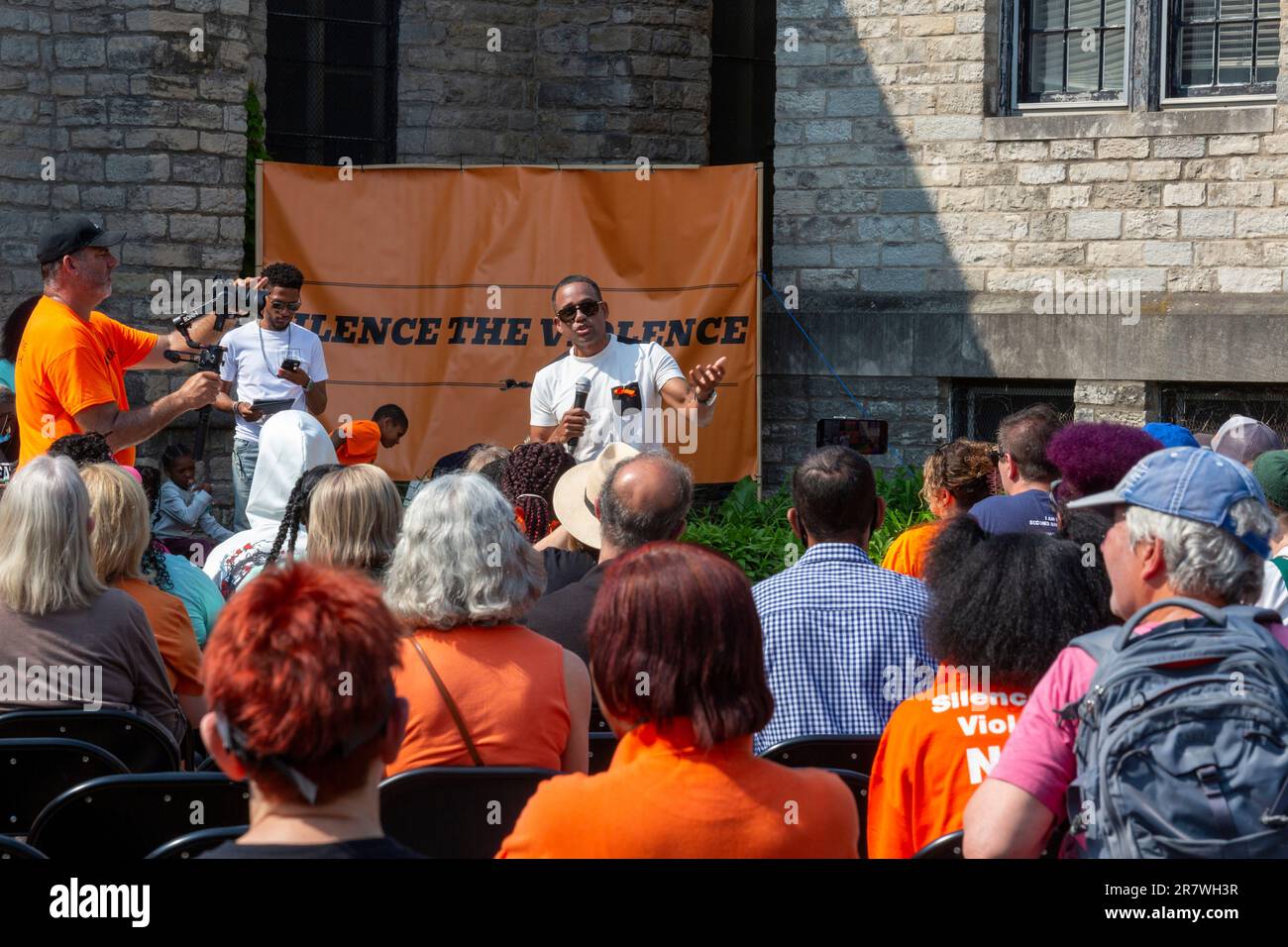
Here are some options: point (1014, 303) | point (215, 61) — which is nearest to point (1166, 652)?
point (1014, 303)

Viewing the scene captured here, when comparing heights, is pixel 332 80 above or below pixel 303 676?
above

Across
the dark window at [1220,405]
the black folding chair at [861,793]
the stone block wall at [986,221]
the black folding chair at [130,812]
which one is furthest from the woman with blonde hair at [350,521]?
the dark window at [1220,405]

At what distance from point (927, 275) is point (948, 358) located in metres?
0.61

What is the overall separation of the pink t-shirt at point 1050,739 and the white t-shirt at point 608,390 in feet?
16.2

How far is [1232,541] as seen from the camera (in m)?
2.84

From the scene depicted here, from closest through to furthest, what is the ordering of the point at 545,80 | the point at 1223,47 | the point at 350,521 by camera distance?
the point at 350,521 < the point at 1223,47 < the point at 545,80

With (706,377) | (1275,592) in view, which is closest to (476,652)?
(1275,592)

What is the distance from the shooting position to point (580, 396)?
7418mm

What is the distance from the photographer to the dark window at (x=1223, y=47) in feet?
34.1

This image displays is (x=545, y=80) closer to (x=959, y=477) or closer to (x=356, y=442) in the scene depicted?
(x=356, y=442)

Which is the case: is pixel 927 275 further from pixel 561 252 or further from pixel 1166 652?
pixel 1166 652

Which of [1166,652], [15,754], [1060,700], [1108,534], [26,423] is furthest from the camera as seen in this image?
[26,423]

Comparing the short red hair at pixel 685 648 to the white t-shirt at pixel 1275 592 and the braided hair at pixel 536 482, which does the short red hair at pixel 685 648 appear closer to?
the white t-shirt at pixel 1275 592

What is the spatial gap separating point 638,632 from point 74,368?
4114mm
